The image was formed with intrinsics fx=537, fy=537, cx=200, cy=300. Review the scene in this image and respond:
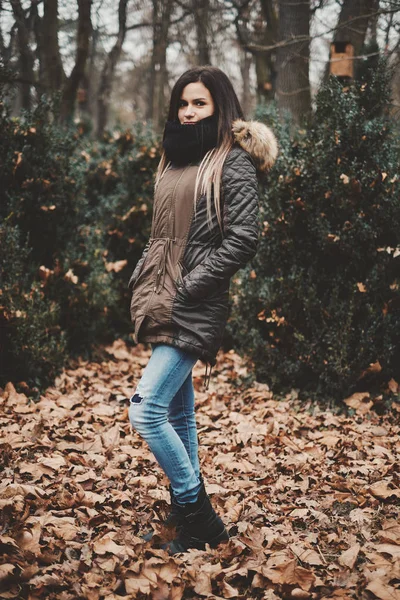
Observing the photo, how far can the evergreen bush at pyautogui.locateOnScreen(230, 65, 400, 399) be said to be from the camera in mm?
5047

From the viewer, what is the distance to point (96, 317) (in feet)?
20.8

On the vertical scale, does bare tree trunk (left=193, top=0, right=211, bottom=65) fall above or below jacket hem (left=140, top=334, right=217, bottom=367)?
above

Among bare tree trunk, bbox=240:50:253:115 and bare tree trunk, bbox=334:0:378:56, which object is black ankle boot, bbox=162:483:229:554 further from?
bare tree trunk, bbox=240:50:253:115

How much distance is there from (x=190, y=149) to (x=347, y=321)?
284 cm

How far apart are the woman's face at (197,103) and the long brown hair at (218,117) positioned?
21 millimetres

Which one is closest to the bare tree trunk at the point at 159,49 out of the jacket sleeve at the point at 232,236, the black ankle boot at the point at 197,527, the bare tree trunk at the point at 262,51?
the bare tree trunk at the point at 262,51

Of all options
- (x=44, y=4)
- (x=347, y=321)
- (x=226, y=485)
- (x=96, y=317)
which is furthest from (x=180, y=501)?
(x=44, y=4)

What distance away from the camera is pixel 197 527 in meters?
2.80

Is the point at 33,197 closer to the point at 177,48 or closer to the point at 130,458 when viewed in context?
the point at 130,458

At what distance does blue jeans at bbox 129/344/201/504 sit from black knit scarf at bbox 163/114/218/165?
1.00 metres

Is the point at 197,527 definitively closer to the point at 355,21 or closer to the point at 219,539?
the point at 219,539

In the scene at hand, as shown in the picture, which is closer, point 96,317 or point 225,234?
point 225,234

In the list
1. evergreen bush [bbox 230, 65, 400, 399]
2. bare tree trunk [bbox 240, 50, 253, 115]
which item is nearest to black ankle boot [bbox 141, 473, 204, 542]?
evergreen bush [bbox 230, 65, 400, 399]

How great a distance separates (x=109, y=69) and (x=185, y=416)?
12.4m
